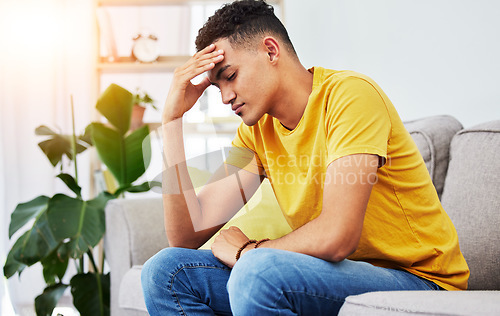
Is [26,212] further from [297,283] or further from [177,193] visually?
[297,283]

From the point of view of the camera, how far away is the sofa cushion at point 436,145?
145cm

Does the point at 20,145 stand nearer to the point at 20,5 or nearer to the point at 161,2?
the point at 20,5

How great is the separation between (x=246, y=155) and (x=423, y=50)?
918 millimetres

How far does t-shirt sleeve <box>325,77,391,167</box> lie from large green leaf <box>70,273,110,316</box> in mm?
1420

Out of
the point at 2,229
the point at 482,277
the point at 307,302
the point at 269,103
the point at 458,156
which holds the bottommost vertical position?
the point at 2,229

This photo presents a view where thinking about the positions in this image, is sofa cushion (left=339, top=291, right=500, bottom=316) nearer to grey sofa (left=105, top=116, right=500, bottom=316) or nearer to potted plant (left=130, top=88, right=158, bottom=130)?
grey sofa (left=105, top=116, right=500, bottom=316)

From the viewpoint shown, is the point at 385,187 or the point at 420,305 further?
the point at 385,187

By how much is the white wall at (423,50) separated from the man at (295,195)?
0.68 m

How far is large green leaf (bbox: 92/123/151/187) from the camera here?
83.0 inches

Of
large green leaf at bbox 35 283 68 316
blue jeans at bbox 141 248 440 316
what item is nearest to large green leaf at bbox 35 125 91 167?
large green leaf at bbox 35 283 68 316

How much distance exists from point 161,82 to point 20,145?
3.23ft

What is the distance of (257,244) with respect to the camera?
1.00 metres

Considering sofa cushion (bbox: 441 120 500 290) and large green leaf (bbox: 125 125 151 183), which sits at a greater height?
sofa cushion (bbox: 441 120 500 290)

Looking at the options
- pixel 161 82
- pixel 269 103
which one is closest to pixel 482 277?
pixel 269 103
